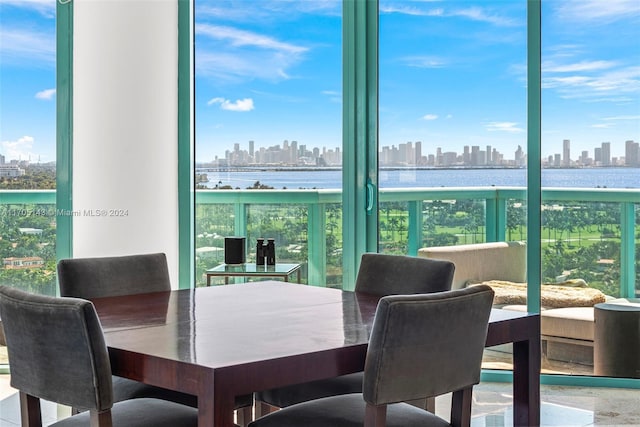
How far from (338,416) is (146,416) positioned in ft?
1.97

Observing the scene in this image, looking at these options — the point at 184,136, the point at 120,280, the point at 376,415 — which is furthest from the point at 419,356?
the point at 184,136

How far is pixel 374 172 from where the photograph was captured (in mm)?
5113

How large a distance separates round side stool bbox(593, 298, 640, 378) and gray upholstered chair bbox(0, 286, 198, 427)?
316 cm

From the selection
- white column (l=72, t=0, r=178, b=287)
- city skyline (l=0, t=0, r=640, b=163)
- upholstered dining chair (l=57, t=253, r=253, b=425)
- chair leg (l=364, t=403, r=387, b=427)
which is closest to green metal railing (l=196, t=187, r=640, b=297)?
city skyline (l=0, t=0, r=640, b=163)

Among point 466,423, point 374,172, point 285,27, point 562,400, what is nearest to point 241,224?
point 374,172

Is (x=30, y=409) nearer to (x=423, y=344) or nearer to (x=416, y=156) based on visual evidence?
(x=423, y=344)

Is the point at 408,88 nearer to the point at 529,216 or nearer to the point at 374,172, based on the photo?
the point at 374,172

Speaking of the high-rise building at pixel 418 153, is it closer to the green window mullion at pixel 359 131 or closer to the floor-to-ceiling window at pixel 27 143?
the green window mullion at pixel 359 131

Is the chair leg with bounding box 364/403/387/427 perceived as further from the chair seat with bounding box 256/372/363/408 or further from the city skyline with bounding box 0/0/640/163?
the city skyline with bounding box 0/0/640/163

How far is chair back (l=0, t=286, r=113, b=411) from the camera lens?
2164 mm

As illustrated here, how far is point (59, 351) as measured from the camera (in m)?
2.22

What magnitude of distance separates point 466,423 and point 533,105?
2615mm

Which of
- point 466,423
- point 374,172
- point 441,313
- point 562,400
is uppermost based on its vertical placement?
point 374,172

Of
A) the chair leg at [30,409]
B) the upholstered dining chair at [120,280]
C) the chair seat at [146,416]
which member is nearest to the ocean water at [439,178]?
the upholstered dining chair at [120,280]
